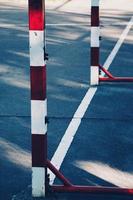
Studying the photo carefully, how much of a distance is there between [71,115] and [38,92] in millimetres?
2573

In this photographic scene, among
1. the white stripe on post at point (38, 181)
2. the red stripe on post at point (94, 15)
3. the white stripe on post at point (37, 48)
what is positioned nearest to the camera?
the white stripe on post at point (37, 48)

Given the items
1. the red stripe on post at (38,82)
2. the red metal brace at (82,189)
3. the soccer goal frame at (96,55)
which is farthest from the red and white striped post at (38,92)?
the soccer goal frame at (96,55)

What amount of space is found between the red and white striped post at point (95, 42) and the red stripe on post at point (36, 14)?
11.6 feet

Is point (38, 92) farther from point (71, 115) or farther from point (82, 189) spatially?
point (71, 115)

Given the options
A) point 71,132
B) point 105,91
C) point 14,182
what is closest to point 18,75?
point 105,91

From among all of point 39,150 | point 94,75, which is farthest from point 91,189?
point 94,75

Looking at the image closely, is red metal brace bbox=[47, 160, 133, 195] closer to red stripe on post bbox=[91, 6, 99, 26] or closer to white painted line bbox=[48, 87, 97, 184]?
white painted line bbox=[48, 87, 97, 184]

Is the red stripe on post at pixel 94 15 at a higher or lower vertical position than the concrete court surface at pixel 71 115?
higher

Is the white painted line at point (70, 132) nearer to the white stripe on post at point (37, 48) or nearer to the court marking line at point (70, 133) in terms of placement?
the court marking line at point (70, 133)

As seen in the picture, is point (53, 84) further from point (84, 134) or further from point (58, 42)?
point (58, 42)

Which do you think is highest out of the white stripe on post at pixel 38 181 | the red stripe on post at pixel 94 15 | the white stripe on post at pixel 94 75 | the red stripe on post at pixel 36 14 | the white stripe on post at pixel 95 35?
the red stripe on post at pixel 36 14

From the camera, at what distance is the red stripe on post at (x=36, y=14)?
13.7 feet

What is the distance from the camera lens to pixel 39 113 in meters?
4.46

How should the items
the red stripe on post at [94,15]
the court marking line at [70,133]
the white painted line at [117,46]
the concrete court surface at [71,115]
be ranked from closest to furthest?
1. the concrete court surface at [71,115]
2. the court marking line at [70,133]
3. the red stripe on post at [94,15]
4. the white painted line at [117,46]
